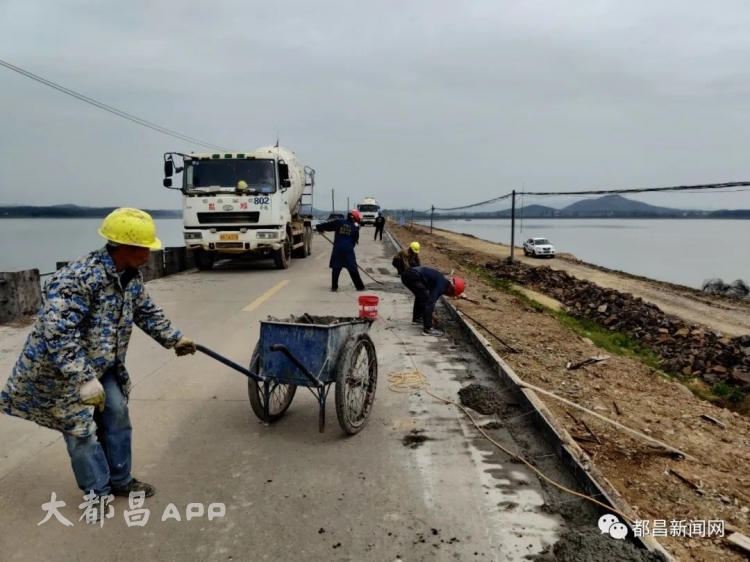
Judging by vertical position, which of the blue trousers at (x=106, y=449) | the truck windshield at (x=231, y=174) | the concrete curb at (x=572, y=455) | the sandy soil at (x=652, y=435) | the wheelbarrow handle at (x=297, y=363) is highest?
the truck windshield at (x=231, y=174)

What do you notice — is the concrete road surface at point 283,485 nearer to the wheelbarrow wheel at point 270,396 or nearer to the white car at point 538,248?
the wheelbarrow wheel at point 270,396

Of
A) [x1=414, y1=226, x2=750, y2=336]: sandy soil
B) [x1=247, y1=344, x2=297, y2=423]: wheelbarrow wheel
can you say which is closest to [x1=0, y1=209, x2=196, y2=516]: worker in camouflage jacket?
[x1=247, y1=344, x2=297, y2=423]: wheelbarrow wheel

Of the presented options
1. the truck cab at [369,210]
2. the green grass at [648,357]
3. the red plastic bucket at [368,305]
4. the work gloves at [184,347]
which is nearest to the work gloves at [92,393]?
the work gloves at [184,347]

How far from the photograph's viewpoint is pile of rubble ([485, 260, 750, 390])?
8328mm

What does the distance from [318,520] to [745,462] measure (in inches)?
144

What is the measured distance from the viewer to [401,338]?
7.92 metres

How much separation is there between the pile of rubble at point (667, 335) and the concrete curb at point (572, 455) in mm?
4070

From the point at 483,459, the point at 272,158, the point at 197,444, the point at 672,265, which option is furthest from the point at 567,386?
the point at 672,265

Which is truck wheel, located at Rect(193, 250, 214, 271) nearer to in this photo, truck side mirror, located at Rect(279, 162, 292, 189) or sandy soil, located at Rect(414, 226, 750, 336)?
truck side mirror, located at Rect(279, 162, 292, 189)

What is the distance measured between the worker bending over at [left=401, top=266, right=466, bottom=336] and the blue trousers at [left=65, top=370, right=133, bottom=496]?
5.00m

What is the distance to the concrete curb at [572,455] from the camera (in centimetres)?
328

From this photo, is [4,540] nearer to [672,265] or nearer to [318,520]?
[318,520]

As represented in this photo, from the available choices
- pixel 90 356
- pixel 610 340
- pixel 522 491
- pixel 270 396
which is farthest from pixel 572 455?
pixel 610 340

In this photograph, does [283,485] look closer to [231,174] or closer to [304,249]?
[231,174]
